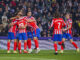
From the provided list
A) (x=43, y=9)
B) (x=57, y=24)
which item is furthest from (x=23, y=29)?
(x=43, y=9)

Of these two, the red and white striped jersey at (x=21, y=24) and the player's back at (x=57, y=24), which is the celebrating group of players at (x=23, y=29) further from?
the player's back at (x=57, y=24)

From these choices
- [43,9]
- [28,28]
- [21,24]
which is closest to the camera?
[21,24]

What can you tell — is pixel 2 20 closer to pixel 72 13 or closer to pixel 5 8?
pixel 5 8

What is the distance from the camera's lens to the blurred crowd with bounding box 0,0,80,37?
21669mm

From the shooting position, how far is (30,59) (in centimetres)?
1122

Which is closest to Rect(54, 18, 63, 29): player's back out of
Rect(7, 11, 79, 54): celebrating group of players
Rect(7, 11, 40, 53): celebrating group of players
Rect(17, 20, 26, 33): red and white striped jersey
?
Rect(7, 11, 79, 54): celebrating group of players

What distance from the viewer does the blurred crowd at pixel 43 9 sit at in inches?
853

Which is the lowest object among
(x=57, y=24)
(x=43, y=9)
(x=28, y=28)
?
(x=28, y=28)

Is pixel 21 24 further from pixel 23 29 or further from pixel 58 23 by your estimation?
pixel 58 23

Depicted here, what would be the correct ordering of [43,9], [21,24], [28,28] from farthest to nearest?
[43,9], [28,28], [21,24]

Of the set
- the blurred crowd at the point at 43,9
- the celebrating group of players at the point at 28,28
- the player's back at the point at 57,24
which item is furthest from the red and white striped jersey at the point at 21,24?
the blurred crowd at the point at 43,9

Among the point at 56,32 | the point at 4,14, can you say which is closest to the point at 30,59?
the point at 56,32

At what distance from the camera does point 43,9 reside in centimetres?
2394

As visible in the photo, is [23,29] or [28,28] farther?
[28,28]
